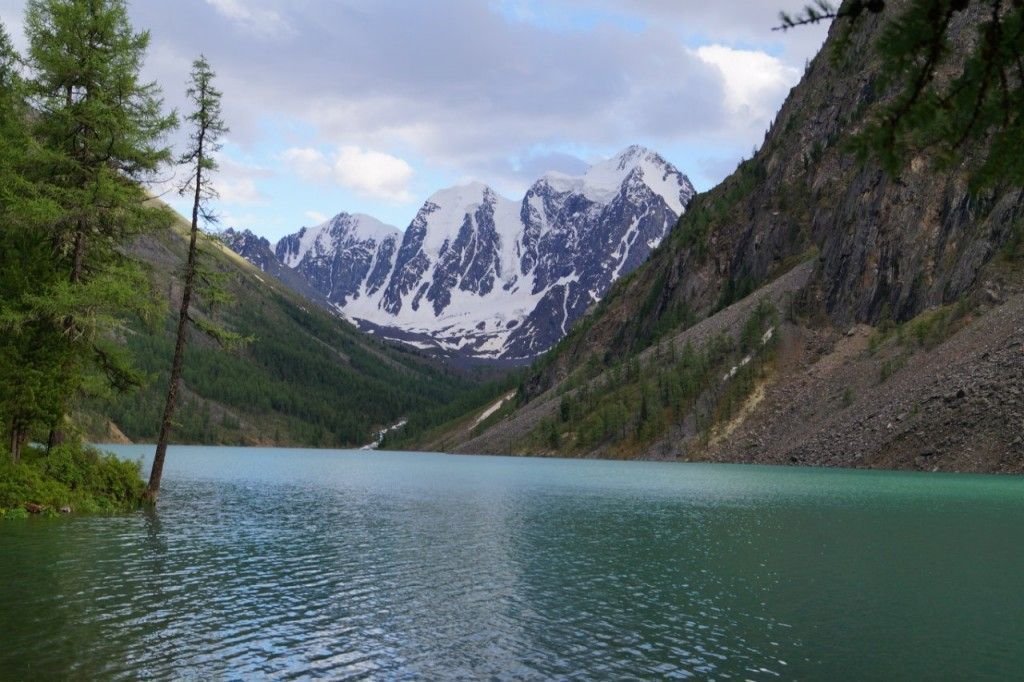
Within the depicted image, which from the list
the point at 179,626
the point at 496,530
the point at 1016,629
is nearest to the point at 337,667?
the point at 179,626

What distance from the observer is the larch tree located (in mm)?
40188

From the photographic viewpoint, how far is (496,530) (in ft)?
153

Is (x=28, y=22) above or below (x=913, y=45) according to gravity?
above

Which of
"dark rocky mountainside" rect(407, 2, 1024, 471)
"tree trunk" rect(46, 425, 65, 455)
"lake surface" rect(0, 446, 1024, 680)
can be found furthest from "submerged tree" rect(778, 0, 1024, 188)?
"dark rocky mountainside" rect(407, 2, 1024, 471)

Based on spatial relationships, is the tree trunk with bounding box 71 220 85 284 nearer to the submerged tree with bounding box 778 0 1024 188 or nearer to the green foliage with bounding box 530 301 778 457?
the submerged tree with bounding box 778 0 1024 188

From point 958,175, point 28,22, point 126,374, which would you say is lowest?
point 126,374

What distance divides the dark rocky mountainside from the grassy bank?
8922cm

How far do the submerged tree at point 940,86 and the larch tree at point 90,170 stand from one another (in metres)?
38.0

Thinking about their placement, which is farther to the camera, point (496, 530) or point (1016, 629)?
point (496, 530)

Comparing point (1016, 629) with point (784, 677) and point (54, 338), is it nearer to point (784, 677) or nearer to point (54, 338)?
point (784, 677)

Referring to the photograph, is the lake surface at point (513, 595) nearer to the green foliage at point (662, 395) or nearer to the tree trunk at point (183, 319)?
the tree trunk at point (183, 319)

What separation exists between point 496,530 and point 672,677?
2801 cm

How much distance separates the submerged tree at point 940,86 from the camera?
9461mm

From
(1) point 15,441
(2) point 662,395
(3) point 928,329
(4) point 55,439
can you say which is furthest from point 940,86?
(2) point 662,395
